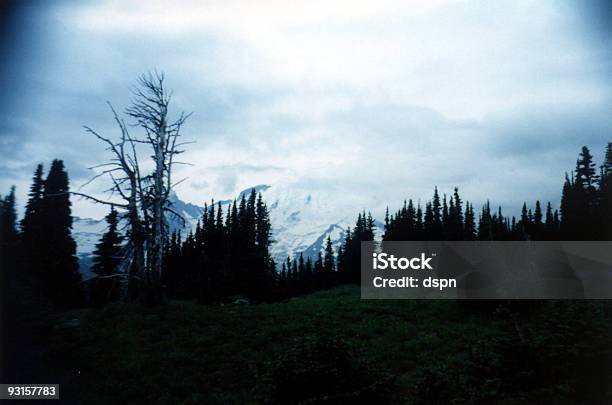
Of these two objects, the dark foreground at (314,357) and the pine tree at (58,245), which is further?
the pine tree at (58,245)

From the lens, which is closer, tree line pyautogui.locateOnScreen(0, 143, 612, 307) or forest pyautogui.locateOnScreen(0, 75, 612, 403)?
forest pyautogui.locateOnScreen(0, 75, 612, 403)

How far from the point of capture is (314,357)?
28.6 ft

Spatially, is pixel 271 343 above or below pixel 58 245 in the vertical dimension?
below

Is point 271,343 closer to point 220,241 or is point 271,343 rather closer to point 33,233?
point 33,233

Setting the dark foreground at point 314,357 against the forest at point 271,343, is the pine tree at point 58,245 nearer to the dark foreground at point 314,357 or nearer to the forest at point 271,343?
the forest at point 271,343

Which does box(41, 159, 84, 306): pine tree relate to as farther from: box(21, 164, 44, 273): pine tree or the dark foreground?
the dark foreground

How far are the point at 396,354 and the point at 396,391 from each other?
2975 millimetres

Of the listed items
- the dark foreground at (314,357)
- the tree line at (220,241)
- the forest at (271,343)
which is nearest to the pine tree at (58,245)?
the tree line at (220,241)

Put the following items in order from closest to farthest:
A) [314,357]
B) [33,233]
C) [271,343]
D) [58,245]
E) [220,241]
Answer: [314,357] < [271,343] < [33,233] < [58,245] < [220,241]

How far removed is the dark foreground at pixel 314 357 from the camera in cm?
829

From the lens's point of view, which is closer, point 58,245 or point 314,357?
point 314,357

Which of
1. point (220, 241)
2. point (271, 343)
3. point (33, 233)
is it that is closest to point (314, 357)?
point (271, 343)

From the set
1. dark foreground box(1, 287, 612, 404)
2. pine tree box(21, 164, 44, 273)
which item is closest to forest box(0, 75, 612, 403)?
dark foreground box(1, 287, 612, 404)

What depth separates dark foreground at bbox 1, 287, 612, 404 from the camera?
8.29 m
